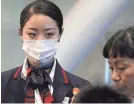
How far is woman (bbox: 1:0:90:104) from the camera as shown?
2.29 feet

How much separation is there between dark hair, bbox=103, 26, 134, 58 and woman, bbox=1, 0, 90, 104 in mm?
117

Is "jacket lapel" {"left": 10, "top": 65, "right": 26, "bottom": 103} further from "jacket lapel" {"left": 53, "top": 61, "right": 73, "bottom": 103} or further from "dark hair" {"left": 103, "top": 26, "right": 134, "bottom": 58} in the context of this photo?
"dark hair" {"left": 103, "top": 26, "right": 134, "bottom": 58}

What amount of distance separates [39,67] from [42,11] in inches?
6.1

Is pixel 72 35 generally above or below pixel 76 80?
above

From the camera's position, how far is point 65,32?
79cm

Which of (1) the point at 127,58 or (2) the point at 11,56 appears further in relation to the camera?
(2) the point at 11,56

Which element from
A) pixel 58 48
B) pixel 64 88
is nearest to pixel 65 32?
pixel 58 48

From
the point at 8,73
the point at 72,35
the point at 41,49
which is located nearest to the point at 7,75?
the point at 8,73

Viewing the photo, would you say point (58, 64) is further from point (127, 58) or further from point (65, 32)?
point (127, 58)

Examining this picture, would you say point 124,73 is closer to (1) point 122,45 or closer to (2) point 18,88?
(1) point 122,45

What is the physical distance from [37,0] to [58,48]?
0.15 m

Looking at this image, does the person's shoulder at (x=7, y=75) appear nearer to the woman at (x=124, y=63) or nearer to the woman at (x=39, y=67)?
the woman at (x=39, y=67)

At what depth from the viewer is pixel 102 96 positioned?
0.50 metres

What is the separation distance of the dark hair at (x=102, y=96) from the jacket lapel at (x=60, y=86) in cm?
18
